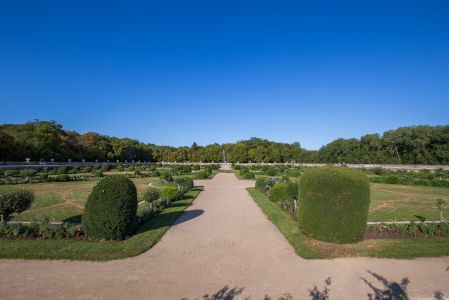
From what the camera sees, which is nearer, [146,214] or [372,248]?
[372,248]

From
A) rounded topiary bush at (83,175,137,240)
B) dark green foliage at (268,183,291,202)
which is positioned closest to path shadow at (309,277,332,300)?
rounded topiary bush at (83,175,137,240)

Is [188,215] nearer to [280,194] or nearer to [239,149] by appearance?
[280,194]

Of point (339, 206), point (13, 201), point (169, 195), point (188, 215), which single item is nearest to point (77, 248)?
point (13, 201)

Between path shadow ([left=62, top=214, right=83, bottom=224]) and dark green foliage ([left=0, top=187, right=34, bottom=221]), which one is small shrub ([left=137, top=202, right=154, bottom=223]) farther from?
dark green foliage ([left=0, top=187, right=34, bottom=221])

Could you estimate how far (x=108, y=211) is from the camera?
22.0 feet

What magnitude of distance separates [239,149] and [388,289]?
7693 centimetres

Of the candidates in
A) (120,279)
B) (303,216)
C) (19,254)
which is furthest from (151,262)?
(303,216)

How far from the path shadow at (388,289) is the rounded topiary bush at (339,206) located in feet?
5.31

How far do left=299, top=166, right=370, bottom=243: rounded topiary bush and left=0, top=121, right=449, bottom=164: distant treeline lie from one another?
52.3m

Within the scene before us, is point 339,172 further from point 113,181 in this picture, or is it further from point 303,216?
point 113,181

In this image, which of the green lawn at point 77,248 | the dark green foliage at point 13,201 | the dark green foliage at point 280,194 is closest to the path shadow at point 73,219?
the dark green foliage at point 13,201

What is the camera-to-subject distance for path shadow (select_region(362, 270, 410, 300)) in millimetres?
4312

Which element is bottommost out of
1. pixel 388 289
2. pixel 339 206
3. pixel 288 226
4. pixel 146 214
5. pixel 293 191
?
pixel 388 289

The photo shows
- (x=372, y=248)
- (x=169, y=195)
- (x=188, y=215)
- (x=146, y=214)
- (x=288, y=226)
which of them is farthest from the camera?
(x=169, y=195)
